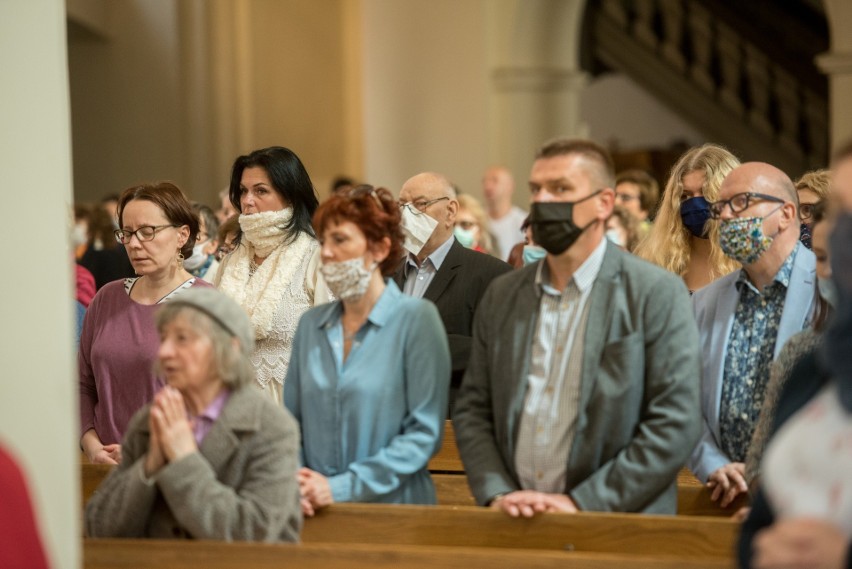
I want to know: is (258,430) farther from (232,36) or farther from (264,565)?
(232,36)

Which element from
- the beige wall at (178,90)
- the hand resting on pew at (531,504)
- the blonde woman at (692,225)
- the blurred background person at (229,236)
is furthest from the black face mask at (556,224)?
the beige wall at (178,90)

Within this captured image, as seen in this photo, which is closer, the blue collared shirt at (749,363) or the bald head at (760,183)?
the blue collared shirt at (749,363)

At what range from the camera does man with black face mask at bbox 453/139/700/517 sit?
3895mm

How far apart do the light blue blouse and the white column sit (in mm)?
1155

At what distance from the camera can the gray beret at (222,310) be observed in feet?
12.3

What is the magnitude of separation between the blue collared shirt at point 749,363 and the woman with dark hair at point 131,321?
6.36ft

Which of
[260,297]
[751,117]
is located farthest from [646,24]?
[260,297]

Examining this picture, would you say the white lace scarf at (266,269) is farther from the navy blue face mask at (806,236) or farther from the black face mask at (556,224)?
the navy blue face mask at (806,236)

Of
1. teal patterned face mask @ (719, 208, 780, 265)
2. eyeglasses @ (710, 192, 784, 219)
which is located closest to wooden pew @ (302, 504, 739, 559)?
teal patterned face mask @ (719, 208, 780, 265)

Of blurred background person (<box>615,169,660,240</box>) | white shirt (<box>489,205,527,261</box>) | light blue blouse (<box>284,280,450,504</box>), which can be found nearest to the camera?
light blue blouse (<box>284,280,450,504</box>)

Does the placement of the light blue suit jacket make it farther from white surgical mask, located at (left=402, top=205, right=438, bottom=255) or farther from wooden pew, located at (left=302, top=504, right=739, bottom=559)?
white surgical mask, located at (left=402, top=205, right=438, bottom=255)

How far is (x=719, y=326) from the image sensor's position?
4625 millimetres

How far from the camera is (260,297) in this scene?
17.4 ft

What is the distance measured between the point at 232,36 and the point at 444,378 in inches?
358
